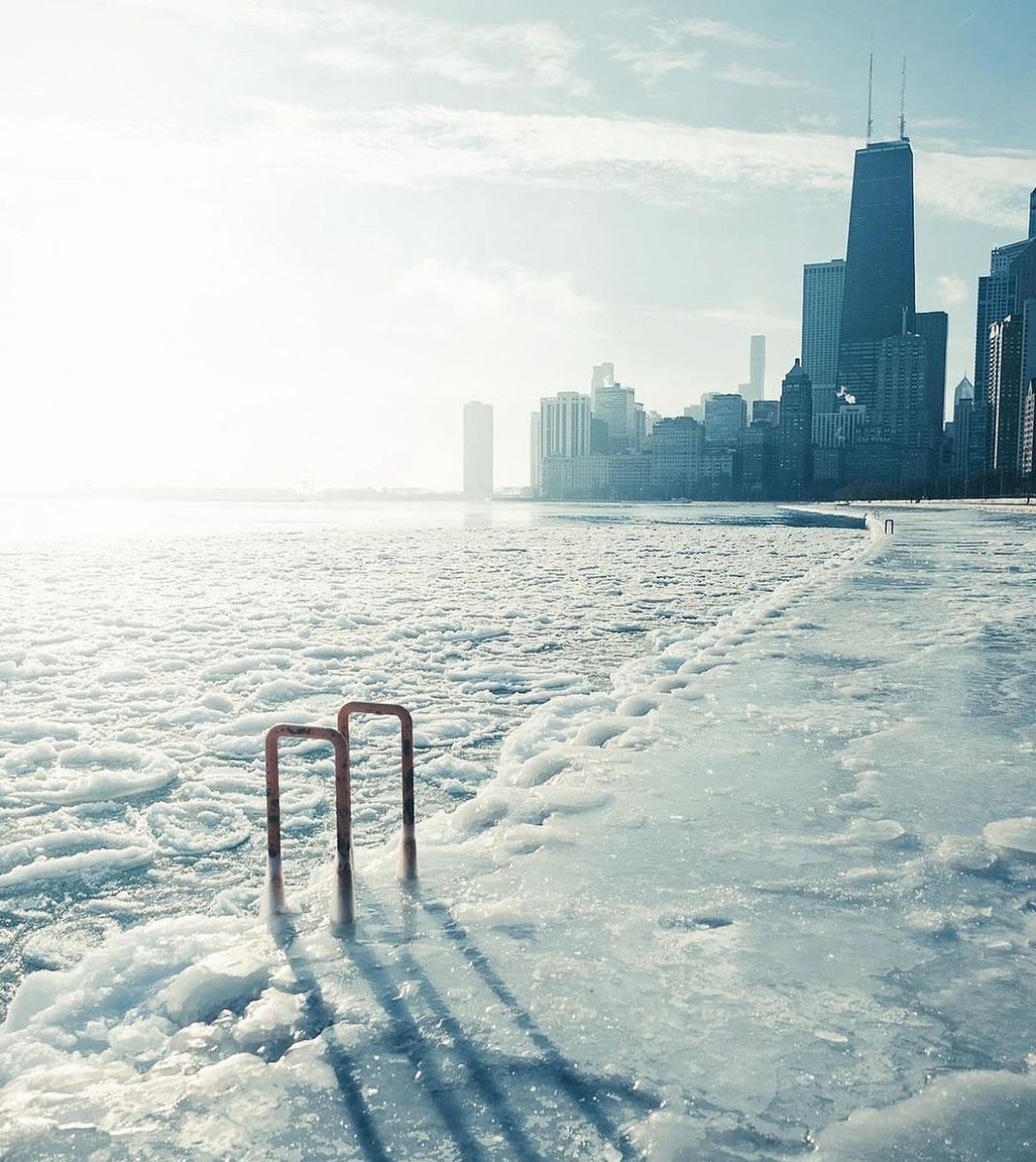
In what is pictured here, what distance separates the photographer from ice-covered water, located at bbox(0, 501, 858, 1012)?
5.09 meters

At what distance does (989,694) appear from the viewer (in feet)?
28.7

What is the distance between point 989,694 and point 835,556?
2316 centimetres

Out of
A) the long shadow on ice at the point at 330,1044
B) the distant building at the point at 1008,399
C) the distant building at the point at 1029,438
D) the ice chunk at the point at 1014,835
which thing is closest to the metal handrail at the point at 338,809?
the long shadow on ice at the point at 330,1044

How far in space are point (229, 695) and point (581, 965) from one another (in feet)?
24.2

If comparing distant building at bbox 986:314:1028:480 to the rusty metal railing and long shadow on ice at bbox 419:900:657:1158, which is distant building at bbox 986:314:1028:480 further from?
long shadow on ice at bbox 419:900:657:1158

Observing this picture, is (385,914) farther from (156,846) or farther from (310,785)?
(310,785)

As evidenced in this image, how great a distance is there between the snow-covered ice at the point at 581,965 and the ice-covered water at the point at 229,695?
6 centimetres

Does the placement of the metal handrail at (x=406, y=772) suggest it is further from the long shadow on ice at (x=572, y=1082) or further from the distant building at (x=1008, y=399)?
the distant building at (x=1008, y=399)

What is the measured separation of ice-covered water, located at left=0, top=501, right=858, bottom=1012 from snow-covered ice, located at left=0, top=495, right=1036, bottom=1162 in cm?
6

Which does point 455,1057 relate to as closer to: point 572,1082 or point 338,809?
point 572,1082

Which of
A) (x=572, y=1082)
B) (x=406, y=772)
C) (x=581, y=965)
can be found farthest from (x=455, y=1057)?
(x=406, y=772)

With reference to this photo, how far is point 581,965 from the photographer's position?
363cm

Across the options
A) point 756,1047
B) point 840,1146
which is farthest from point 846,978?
point 840,1146

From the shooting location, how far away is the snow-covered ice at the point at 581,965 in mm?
2748
